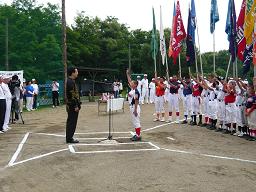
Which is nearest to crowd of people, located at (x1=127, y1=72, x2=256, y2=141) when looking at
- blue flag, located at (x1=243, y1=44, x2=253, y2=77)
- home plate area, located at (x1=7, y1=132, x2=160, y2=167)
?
blue flag, located at (x1=243, y1=44, x2=253, y2=77)

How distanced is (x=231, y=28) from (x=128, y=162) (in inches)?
340

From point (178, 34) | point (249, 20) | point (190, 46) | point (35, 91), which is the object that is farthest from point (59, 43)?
point (249, 20)

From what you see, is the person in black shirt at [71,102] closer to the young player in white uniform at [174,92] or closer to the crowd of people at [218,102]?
the crowd of people at [218,102]

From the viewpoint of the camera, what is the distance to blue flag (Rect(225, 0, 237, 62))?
15492 millimetres

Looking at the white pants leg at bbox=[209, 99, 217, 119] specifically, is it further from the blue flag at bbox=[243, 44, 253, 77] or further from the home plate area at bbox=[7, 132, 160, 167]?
the home plate area at bbox=[7, 132, 160, 167]

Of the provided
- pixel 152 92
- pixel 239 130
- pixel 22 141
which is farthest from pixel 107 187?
pixel 152 92

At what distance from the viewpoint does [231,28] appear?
15680 mm

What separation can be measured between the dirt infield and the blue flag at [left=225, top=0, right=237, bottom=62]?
3.46 meters

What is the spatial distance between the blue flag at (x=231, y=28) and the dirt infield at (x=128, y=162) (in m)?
3.46

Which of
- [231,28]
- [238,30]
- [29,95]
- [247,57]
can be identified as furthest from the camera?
[29,95]

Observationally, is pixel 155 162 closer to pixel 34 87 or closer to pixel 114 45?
pixel 34 87

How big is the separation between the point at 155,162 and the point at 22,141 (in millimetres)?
5513

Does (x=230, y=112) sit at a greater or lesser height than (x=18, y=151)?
greater

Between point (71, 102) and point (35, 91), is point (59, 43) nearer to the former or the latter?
point (35, 91)
